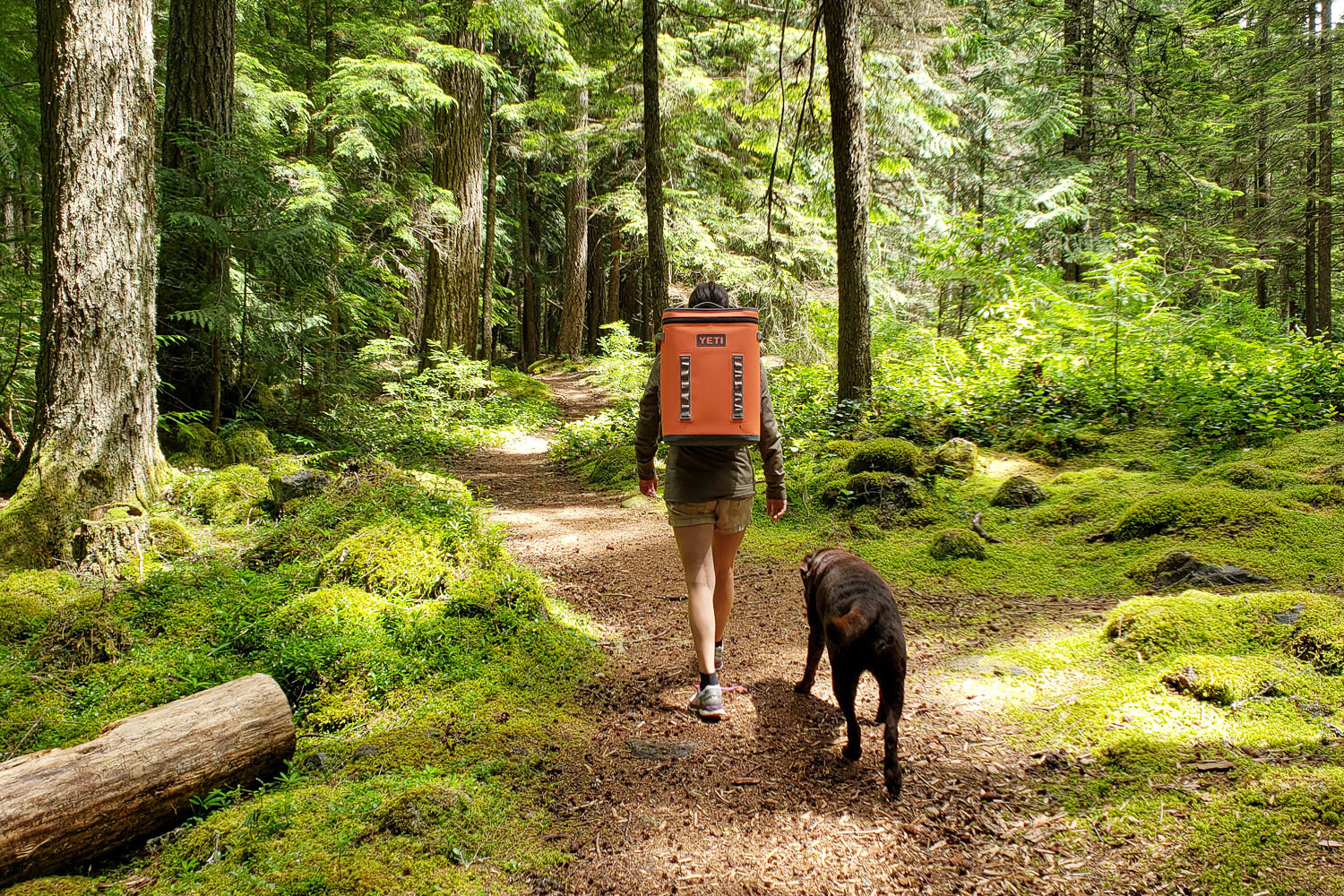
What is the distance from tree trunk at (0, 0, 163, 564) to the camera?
516 centimetres

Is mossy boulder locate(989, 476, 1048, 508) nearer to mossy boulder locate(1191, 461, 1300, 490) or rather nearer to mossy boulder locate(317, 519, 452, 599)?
mossy boulder locate(1191, 461, 1300, 490)

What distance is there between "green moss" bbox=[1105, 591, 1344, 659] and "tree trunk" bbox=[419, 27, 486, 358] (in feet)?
44.8

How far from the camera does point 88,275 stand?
5.33 metres

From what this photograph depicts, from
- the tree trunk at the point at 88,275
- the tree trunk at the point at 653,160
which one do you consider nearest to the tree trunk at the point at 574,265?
the tree trunk at the point at 653,160

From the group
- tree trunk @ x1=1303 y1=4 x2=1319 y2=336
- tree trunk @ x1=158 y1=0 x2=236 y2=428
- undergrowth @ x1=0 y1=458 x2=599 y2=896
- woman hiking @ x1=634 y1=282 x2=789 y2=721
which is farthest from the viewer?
tree trunk @ x1=1303 y1=4 x2=1319 y2=336

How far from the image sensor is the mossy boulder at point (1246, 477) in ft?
19.1

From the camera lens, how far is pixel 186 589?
453 cm

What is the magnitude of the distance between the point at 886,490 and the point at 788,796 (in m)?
4.51

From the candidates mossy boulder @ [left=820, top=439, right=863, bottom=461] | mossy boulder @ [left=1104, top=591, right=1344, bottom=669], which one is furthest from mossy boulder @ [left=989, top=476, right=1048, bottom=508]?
mossy boulder @ [left=1104, top=591, right=1344, bottom=669]

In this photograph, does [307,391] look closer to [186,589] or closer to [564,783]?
[186,589]

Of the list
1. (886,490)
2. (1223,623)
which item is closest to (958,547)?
(886,490)

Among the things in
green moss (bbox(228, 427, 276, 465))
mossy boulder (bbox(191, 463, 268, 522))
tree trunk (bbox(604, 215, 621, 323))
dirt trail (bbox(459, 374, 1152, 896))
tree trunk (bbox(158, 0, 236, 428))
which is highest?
tree trunk (bbox(604, 215, 621, 323))

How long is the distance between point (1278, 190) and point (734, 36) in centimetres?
1752

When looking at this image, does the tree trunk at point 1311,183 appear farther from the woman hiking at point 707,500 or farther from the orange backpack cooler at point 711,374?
the orange backpack cooler at point 711,374
